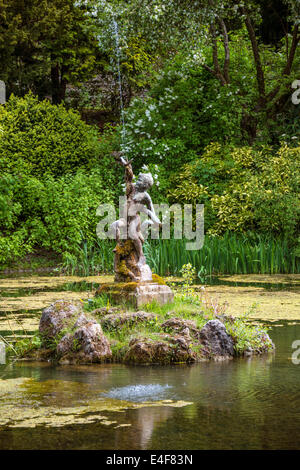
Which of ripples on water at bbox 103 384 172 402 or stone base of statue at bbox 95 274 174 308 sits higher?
stone base of statue at bbox 95 274 174 308

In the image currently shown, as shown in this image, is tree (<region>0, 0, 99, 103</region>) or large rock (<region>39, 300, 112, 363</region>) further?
tree (<region>0, 0, 99, 103</region>)

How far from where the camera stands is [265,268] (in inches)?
603

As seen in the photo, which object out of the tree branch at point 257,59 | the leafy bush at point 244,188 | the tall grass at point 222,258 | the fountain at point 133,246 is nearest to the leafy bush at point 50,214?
the tall grass at point 222,258

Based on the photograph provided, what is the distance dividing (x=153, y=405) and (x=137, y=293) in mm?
2925

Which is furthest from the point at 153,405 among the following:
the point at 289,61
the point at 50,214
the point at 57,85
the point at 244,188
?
the point at 57,85

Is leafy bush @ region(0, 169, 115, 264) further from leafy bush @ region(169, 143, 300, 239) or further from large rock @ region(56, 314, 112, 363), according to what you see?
large rock @ region(56, 314, 112, 363)

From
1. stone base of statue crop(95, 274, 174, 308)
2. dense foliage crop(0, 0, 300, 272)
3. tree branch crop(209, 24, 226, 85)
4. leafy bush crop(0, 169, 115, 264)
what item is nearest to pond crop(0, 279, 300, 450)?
stone base of statue crop(95, 274, 174, 308)

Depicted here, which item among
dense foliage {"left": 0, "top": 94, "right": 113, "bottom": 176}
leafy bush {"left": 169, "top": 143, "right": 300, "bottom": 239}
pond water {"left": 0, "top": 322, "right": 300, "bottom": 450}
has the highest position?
dense foliage {"left": 0, "top": 94, "right": 113, "bottom": 176}

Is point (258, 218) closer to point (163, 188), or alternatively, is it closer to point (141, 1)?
point (163, 188)

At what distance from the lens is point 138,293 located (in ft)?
26.8

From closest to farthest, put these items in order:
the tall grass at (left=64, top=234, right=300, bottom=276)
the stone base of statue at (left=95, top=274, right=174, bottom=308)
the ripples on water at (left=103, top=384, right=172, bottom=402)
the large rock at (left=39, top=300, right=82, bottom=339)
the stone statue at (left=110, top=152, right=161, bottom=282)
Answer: the ripples on water at (left=103, top=384, right=172, bottom=402) < the large rock at (left=39, top=300, right=82, bottom=339) < the stone base of statue at (left=95, top=274, right=174, bottom=308) < the stone statue at (left=110, top=152, right=161, bottom=282) < the tall grass at (left=64, top=234, right=300, bottom=276)

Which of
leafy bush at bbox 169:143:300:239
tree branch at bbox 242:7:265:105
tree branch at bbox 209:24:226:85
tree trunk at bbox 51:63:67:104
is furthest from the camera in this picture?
tree trunk at bbox 51:63:67:104

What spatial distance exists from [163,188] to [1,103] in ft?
15.7

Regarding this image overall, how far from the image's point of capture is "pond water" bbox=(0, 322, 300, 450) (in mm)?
4430
